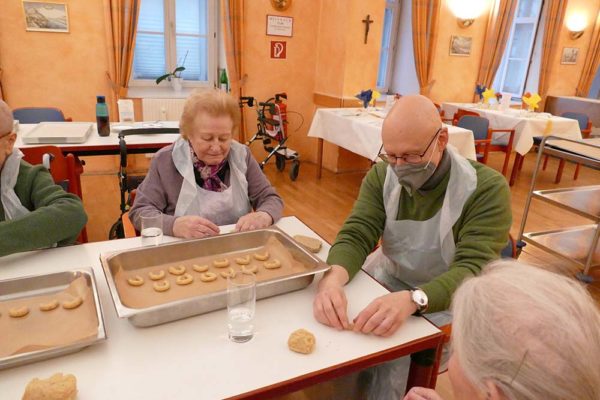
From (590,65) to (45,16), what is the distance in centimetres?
846

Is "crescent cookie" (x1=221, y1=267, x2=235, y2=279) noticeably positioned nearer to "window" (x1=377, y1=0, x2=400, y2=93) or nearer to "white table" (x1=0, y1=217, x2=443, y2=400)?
"white table" (x1=0, y1=217, x2=443, y2=400)

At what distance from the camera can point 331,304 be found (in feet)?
4.12

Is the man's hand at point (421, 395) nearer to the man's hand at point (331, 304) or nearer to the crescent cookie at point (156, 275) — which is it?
the man's hand at point (331, 304)

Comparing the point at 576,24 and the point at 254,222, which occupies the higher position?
the point at 576,24

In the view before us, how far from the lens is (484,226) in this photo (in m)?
1.56

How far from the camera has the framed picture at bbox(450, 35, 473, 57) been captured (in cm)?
679

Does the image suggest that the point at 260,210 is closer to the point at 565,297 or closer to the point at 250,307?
the point at 250,307

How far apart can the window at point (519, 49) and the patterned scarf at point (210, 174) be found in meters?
7.48

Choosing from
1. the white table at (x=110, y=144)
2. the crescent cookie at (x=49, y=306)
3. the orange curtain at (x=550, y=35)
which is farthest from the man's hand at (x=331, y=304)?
the orange curtain at (x=550, y=35)

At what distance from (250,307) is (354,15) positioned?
16.2 feet

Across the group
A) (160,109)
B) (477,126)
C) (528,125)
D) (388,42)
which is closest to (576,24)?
(388,42)

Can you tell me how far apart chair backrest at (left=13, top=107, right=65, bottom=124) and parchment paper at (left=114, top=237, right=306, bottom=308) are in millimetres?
3070

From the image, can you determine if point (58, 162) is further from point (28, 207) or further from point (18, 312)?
point (18, 312)

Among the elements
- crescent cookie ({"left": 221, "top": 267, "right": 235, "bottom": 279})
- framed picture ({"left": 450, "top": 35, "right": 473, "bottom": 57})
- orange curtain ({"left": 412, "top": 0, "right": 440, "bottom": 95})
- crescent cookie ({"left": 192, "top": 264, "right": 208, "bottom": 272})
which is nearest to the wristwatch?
crescent cookie ({"left": 221, "top": 267, "right": 235, "bottom": 279})
